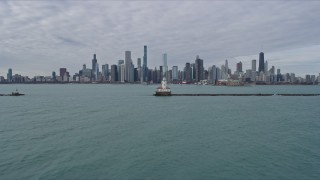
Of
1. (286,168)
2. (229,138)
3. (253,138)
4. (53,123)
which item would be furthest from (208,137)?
(53,123)

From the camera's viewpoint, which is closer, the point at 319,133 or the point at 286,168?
the point at 286,168

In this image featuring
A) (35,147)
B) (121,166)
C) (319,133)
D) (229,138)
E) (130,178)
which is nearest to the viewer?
(130,178)

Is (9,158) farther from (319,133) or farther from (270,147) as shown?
(319,133)

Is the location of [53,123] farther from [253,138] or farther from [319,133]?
[319,133]

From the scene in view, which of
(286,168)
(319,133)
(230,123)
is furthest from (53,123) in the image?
(319,133)

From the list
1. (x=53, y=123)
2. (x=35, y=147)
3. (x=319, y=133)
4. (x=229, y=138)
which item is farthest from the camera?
(x=53, y=123)

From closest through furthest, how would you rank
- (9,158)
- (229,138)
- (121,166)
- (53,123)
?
(121,166), (9,158), (229,138), (53,123)

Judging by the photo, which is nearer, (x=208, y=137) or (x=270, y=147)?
(x=270, y=147)

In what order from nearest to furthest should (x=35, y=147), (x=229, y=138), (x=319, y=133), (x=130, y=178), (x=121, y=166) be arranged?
(x=130, y=178) → (x=121, y=166) → (x=35, y=147) → (x=229, y=138) → (x=319, y=133)
